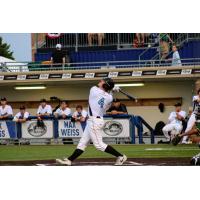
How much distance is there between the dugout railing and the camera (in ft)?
62.8

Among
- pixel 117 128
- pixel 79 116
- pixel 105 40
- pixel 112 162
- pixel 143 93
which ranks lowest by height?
pixel 112 162

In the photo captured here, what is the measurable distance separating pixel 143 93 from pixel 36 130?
4.39 m

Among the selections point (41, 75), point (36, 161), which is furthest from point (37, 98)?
point (36, 161)

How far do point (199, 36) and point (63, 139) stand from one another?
6687 mm

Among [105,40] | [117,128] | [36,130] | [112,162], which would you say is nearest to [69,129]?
[36,130]

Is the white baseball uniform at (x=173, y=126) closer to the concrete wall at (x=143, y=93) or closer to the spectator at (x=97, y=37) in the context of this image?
the concrete wall at (x=143, y=93)

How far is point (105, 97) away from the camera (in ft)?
38.6

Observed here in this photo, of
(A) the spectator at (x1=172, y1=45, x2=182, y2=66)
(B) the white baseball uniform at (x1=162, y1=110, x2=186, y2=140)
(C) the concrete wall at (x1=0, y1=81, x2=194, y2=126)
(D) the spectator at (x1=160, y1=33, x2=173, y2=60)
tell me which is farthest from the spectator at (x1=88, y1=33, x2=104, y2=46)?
(B) the white baseball uniform at (x1=162, y1=110, x2=186, y2=140)

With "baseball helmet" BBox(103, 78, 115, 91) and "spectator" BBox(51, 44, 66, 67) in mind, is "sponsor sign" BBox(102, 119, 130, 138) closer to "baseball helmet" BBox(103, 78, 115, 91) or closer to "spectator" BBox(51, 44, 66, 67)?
"spectator" BBox(51, 44, 66, 67)

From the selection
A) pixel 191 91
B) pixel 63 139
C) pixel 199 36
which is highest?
pixel 199 36

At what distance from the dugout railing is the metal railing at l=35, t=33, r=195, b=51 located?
5.41 m

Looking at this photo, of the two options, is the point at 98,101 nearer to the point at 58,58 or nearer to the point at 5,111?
the point at 5,111

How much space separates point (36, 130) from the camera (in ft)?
65.0

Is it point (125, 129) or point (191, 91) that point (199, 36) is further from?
point (125, 129)
